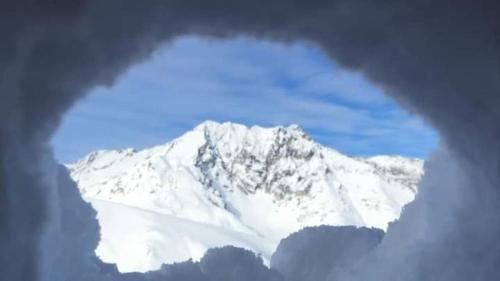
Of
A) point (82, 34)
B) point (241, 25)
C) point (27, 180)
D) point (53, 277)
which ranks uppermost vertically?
point (241, 25)

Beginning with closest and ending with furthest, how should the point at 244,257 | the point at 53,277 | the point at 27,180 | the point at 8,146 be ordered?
the point at 8,146 → the point at 27,180 → the point at 53,277 → the point at 244,257

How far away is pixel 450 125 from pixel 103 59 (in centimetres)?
822

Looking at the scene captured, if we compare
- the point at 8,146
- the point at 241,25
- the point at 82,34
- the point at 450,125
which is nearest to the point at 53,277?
the point at 8,146

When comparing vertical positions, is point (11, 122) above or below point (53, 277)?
above

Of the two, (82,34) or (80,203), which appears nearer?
(82,34)

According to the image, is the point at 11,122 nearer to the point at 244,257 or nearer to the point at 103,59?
the point at 103,59

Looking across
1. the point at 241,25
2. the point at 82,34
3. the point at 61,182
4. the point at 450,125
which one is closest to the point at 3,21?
the point at 82,34

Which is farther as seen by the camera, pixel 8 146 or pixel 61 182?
pixel 61 182

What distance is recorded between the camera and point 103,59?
15.6 metres

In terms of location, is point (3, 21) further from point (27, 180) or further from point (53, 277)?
point (53, 277)

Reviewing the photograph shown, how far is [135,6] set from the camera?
1470cm

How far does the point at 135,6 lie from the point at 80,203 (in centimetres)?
655

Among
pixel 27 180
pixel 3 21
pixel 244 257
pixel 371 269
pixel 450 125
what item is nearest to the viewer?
pixel 3 21

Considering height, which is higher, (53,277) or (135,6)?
(135,6)
